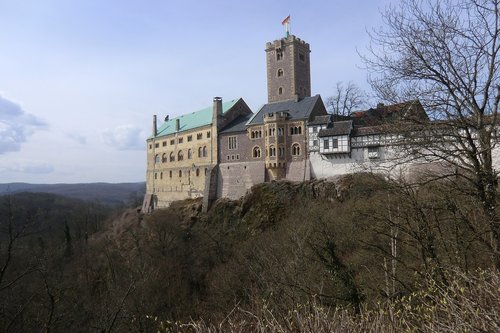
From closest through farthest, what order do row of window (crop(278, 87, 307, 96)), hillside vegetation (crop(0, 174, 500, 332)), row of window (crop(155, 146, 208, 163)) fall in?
hillside vegetation (crop(0, 174, 500, 332)) < row of window (crop(278, 87, 307, 96)) < row of window (crop(155, 146, 208, 163))

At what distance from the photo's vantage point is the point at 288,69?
1649 inches

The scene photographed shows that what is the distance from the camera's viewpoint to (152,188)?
2130 inches

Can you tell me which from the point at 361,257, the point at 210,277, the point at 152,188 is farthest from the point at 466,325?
the point at 152,188

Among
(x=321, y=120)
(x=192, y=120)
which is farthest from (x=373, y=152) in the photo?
(x=192, y=120)

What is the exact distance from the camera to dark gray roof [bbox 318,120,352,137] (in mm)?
32972

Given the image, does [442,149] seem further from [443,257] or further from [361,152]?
[361,152]

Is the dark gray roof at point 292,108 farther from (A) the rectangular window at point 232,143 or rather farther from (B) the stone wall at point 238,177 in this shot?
(B) the stone wall at point 238,177

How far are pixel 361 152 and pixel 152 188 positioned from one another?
105 ft

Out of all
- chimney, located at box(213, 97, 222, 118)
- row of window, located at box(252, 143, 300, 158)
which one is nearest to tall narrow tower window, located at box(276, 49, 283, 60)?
chimney, located at box(213, 97, 222, 118)

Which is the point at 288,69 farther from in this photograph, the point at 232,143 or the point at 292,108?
the point at 232,143

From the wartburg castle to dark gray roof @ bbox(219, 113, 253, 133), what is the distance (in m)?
0.11

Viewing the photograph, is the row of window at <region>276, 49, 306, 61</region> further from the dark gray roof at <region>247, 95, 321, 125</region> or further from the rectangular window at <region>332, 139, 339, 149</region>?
the rectangular window at <region>332, 139, 339, 149</region>

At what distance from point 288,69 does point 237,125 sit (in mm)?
8197

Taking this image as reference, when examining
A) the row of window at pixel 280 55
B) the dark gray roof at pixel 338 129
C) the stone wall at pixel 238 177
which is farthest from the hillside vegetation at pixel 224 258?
the row of window at pixel 280 55
